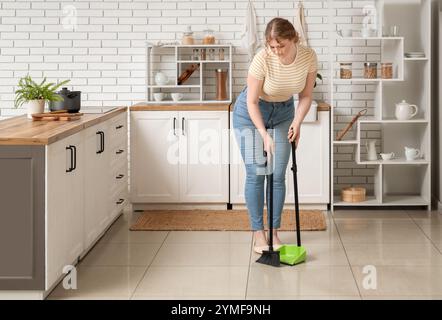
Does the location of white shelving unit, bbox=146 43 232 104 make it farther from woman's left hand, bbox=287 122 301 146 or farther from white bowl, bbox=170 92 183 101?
woman's left hand, bbox=287 122 301 146

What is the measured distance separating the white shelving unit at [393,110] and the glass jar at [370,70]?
0.07m

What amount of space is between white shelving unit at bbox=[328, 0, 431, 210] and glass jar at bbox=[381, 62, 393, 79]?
5 cm

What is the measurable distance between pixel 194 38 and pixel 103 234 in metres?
2.31

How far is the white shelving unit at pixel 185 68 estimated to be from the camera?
24.3 ft

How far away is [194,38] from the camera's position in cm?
751

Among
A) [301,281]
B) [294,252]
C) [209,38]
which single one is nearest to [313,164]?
[209,38]

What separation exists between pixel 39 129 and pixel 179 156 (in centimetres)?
237

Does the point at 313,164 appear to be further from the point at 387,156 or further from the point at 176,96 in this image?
the point at 176,96

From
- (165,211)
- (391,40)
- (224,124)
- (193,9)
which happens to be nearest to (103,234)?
(165,211)

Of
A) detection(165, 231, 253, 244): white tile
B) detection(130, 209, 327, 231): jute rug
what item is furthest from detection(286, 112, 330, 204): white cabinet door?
detection(165, 231, 253, 244): white tile

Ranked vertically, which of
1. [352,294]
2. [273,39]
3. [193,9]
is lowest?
[352,294]

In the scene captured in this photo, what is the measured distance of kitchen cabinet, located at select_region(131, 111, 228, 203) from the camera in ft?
22.8

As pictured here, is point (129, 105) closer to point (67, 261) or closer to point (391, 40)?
point (391, 40)

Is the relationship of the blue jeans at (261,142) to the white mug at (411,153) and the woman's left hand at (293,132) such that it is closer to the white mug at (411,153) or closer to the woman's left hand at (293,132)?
the woman's left hand at (293,132)
